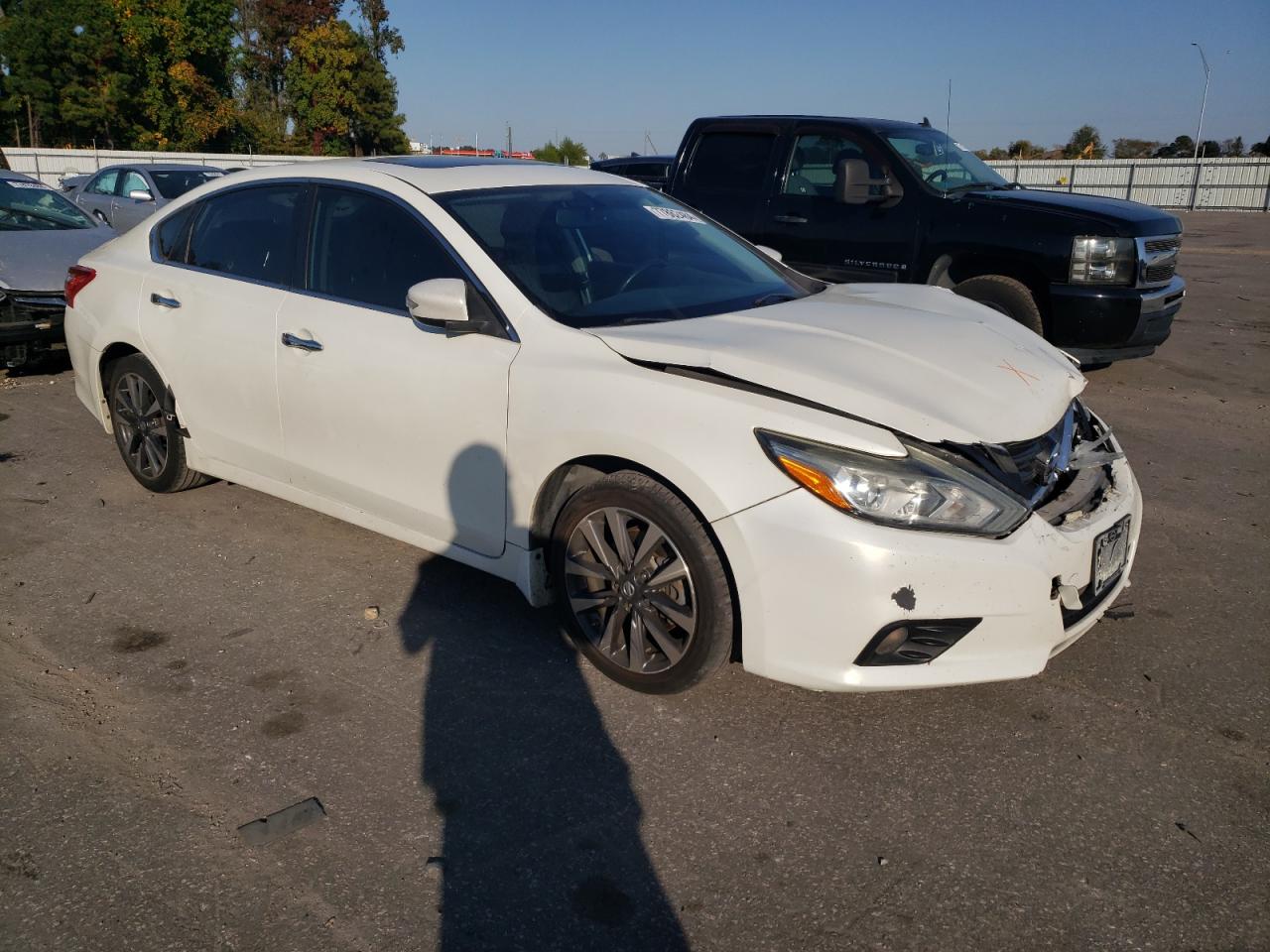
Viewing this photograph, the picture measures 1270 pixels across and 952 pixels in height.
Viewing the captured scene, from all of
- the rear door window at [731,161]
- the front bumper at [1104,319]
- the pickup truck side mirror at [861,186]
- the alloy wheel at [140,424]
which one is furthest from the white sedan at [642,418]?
the rear door window at [731,161]

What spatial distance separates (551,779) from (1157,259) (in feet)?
21.6

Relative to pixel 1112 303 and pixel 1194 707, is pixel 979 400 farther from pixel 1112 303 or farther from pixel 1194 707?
pixel 1112 303

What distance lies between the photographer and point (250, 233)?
15.1 ft

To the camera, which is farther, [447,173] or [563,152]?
[563,152]

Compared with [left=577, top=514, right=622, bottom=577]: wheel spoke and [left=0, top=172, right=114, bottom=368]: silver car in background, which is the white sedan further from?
[left=0, top=172, right=114, bottom=368]: silver car in background

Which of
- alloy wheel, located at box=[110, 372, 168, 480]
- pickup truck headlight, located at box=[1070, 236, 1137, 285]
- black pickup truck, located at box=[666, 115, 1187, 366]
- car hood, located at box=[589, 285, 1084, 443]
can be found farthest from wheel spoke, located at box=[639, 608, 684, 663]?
pickup truck headlight, located at box=[1070, 236, 1137, 285]

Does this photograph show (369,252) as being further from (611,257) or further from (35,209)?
(35,209)

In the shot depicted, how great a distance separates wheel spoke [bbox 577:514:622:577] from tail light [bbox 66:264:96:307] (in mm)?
3488

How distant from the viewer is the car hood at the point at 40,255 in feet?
26.1

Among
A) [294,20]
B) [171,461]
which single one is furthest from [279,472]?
[294,20]

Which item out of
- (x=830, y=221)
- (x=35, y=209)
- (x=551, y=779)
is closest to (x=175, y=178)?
(x=35, y=209)

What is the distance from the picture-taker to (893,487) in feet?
9.44

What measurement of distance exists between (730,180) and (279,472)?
5.36m

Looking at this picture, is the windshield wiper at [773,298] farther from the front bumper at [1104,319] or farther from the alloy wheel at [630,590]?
the front bumper at [1104,319]
